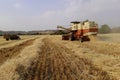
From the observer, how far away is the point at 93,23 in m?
38.6

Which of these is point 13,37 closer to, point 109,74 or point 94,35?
point 94,35

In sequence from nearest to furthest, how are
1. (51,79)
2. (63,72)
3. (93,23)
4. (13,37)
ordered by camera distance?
A: (51,79) < (63,72) < (93,23) < (13,37)

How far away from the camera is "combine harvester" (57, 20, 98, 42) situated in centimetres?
3859

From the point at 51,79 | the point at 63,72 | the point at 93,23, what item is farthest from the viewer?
the point at 93,23

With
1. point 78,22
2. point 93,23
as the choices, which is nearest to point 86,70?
point 93,23

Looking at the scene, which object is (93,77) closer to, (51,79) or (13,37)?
(51,79)

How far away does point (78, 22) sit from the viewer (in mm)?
44812

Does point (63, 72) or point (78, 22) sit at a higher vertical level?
point (78, 22)

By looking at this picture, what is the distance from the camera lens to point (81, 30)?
4253 cm

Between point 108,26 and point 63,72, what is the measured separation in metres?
111

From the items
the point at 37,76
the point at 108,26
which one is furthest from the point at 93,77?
the point at 108,26

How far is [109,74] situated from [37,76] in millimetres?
3589

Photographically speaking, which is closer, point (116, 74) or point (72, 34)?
point (116, 74)

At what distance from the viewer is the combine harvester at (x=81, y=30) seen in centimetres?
3859
